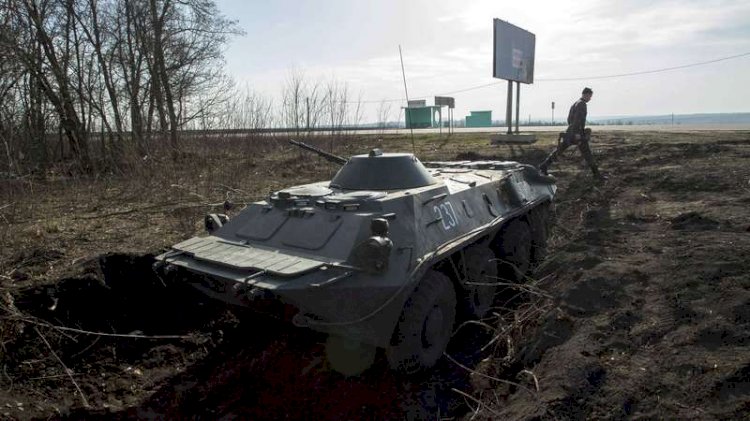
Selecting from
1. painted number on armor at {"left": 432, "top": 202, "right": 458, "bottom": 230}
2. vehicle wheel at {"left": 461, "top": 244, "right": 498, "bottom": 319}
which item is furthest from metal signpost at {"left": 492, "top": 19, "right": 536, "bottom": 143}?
painted number on armor at {"left": 432, "top": 202, "right": 458, "bottom": 230}

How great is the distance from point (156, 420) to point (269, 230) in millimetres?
1705

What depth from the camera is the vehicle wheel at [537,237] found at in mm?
6976

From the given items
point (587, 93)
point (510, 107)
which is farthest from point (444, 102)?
point (587, 93)

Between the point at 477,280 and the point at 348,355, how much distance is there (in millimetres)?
1592

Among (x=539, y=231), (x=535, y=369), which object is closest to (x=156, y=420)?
(x=535, y=369)

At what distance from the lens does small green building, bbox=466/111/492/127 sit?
35.8m

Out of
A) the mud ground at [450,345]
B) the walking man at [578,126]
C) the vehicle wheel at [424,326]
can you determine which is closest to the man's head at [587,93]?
the walking man at [578,126]

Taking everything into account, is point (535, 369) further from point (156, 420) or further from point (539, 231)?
point (539, 231)

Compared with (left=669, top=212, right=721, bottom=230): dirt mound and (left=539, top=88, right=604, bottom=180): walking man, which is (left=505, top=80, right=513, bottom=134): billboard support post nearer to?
(left=539, top=88, right=604, bottom=180): walking man

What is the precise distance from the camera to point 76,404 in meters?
3.98

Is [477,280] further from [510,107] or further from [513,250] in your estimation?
[510,107]

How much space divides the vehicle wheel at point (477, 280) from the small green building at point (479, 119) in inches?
1238

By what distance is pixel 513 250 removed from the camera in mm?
6234

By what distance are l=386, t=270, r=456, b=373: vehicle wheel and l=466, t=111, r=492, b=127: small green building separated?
107 ft
